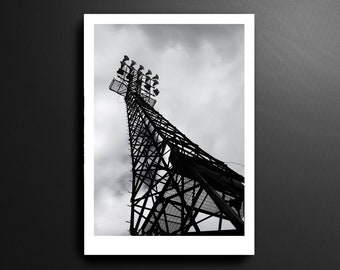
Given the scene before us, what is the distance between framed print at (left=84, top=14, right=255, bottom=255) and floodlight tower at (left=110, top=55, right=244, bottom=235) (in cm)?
1

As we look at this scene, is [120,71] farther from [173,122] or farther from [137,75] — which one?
[173,122]

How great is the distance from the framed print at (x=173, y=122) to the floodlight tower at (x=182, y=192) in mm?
11

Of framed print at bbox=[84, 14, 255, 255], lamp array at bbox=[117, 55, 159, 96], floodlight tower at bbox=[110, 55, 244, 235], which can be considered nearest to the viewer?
floodlight tower at bbox=[110, 55, 244, 235]

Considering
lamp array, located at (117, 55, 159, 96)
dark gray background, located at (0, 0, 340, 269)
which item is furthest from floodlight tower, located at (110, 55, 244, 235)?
dark gray background, located at (0, 0, 340, 269)

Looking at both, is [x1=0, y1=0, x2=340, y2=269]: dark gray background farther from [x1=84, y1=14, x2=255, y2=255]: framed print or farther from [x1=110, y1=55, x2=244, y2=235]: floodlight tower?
[x1=110, y1=55, x2=244, y2=235]: floodlight tower

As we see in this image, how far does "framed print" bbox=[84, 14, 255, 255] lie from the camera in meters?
3.39

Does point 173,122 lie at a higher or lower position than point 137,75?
lower

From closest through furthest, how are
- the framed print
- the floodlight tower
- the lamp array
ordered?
the floodlight tower
the framed print
the lamp array

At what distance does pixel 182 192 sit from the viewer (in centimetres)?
328

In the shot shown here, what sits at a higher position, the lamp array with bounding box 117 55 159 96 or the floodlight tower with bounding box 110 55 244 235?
the lamp array with bounding box 117 55 159 96

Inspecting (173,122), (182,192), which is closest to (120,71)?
(173,122)
